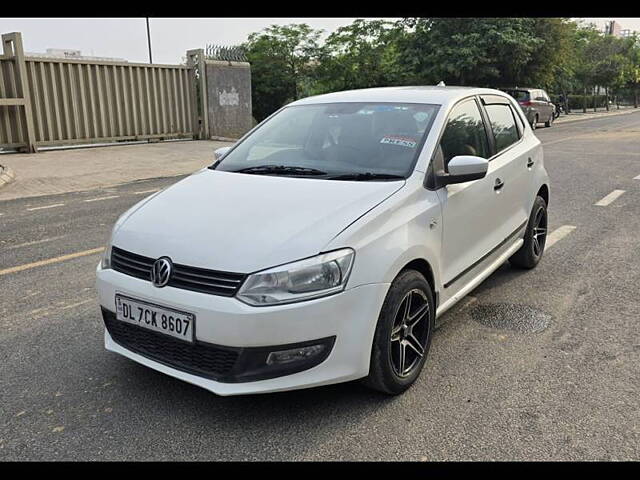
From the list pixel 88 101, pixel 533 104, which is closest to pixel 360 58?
pixel 533 104

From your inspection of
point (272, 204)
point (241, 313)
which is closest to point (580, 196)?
point (272, 204)

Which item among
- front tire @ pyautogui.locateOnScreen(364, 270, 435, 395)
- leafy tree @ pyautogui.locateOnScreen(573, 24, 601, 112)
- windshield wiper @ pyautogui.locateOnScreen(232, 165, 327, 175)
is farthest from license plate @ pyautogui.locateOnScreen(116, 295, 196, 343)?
leafy tree @ pyautogui.locateOnScreen(573, 24, 601, 112)

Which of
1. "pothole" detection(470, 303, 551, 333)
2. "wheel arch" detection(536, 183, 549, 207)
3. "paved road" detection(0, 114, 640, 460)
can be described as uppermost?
"wheel arch" detection(536, 183, 549, 207)

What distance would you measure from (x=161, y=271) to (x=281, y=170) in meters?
1.20

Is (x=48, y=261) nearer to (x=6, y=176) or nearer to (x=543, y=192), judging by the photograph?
(x=543, y=192)

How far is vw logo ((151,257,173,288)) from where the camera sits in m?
2.75

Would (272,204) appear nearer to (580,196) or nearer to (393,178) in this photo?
(393,178)

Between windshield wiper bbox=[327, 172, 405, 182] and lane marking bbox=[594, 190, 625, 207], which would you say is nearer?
windshield wiper bbox=[327, 172, 405, 182]

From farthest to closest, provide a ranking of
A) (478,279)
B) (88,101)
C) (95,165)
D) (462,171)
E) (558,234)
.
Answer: (88,101), (95,165), (558,234), (478,279), (462,171)

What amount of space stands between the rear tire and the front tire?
215cm

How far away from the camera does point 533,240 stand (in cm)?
519

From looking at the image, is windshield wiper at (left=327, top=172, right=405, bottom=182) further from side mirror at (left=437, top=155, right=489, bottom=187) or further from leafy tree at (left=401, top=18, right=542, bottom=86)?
leafy tree at (left=401, top=18, right=542, bottom=86)

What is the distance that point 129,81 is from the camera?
16.5 meters

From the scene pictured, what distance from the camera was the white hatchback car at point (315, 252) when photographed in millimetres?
2633
